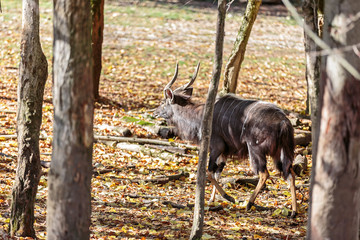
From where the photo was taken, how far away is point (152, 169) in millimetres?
10320

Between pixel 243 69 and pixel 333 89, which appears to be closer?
pixel 333 89

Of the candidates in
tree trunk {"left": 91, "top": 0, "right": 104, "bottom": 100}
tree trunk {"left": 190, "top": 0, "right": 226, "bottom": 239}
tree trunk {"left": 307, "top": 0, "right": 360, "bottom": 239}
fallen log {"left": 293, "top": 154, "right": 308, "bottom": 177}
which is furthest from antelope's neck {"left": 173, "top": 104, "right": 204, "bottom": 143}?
tree trunk {"left": 307, "top": 0, "right": 360, "bottom": 239}

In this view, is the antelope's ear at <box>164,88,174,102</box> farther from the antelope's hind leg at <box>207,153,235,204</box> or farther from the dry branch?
the dry branch

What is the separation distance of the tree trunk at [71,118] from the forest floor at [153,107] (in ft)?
5.97

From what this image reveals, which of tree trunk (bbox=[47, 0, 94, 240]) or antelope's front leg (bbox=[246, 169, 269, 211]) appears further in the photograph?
antelope's front leg (bbox=[246, 169, 269, 211])

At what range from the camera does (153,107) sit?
582 inches

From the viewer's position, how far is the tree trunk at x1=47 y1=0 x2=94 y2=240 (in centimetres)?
496

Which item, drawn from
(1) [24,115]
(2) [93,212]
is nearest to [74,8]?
(1) [24,115]

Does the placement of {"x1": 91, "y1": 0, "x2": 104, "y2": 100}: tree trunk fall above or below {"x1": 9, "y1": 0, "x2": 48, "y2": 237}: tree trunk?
above

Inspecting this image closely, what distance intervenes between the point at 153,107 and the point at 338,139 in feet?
33.1

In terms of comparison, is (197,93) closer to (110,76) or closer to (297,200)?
(110,76)

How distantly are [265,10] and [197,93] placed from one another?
39.8ft

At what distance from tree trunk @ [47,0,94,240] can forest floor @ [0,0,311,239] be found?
1818 millimetres

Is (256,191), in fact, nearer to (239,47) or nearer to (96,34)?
(239,47)
